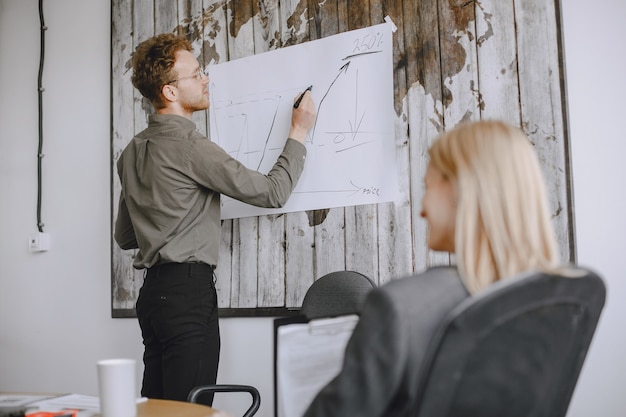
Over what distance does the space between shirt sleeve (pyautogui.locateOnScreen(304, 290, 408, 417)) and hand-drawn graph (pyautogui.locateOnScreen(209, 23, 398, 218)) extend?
139 centimetres

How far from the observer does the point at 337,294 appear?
1.95 metres

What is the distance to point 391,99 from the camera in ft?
7.27

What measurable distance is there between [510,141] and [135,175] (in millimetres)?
1645

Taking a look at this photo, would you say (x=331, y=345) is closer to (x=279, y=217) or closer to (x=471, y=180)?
(x=471, y=180)

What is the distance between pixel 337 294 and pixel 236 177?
505 millimetres

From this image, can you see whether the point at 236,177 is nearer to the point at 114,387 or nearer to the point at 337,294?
the point at 337,294

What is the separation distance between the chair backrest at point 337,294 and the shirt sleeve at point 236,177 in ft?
1.17

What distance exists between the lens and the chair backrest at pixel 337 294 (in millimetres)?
1891

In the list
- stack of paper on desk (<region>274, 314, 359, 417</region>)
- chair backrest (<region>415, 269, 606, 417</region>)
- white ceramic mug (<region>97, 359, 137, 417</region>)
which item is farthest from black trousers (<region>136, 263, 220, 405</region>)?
chair backrest (<region>415, 269, 606, 417</region>)

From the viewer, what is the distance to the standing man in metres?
2.06

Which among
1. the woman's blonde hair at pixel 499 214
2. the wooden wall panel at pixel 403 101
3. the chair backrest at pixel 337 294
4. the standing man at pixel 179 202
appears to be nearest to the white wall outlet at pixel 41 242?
the wooden wall panel at pixel 403 101

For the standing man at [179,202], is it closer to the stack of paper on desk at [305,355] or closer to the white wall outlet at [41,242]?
the stack of paper on desk at [305,355]

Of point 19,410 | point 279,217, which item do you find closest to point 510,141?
point 19,410

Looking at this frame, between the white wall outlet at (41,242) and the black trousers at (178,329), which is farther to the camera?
the white wall outlet at (41,242)
